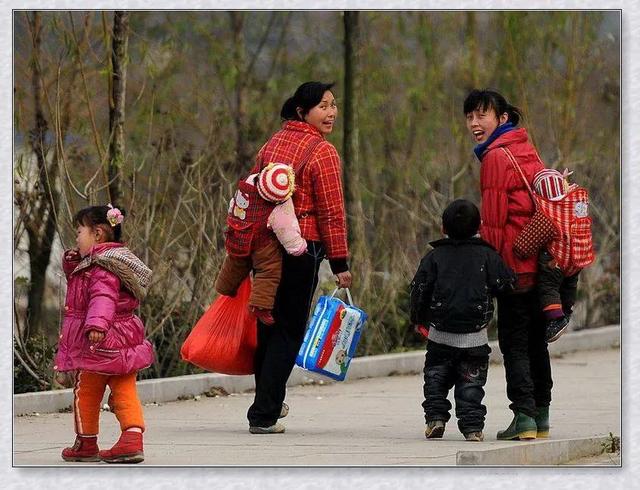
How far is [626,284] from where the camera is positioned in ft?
29.9

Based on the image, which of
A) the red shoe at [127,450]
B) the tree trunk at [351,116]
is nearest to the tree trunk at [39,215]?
the tree trunk at [351,116]

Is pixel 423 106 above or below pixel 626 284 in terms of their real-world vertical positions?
above

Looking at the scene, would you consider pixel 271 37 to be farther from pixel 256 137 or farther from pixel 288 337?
pixel 288 337

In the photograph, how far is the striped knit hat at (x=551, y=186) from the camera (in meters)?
8.14

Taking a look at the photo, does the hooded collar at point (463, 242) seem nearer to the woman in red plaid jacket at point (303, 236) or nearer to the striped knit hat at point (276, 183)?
the woman in red plaid jacket at point (303, 236)

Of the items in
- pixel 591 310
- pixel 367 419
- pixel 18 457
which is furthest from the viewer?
A: pixel 591 310

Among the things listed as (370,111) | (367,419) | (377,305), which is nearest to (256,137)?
(370,111)

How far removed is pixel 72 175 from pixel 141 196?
0.49 m

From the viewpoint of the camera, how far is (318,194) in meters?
8.53

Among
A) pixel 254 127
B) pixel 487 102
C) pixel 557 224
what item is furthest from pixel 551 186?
pixel 254 127

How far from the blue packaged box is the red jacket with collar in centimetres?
103

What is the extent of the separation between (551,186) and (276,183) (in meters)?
1.40

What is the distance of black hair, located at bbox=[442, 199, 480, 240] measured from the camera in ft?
26.7

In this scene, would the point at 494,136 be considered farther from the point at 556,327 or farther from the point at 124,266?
the point at 124,266
